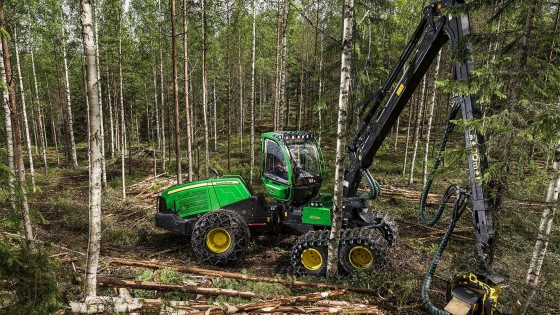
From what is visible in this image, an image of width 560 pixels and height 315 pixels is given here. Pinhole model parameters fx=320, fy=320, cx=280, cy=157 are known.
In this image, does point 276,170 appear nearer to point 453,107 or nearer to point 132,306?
point 453,107

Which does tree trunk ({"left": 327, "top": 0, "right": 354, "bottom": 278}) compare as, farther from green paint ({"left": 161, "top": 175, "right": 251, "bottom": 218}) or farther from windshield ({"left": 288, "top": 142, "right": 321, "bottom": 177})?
green paint ({"left": 161, "top": 175, "right": 251, "bottom": 218})

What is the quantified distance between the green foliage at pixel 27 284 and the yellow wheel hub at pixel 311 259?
4.70 metres

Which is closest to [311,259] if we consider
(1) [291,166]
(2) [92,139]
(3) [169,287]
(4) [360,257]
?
(4) [360,257]

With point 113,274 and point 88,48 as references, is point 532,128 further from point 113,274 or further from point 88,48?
point 113,274

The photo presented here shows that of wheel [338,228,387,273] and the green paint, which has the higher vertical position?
the green paint

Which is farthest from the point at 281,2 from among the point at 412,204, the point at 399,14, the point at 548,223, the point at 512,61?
the point at 548,223

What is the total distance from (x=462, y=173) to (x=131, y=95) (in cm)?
2548

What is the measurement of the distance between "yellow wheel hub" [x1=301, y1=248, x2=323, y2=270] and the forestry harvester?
0.02 meters

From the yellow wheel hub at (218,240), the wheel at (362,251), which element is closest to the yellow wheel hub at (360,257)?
the wheel at (362,251)

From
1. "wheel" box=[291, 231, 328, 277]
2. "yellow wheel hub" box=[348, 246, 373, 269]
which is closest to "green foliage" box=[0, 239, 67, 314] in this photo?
"wheel" box=[291, 231, 328, 277]

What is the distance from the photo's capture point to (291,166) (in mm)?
7699

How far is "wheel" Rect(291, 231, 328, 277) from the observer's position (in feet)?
22.4

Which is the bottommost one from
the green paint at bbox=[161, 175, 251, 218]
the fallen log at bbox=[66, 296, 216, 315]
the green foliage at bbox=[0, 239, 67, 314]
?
the fallen log at bbox=[66, 296, 216, 315]

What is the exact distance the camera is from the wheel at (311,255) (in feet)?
22.4
